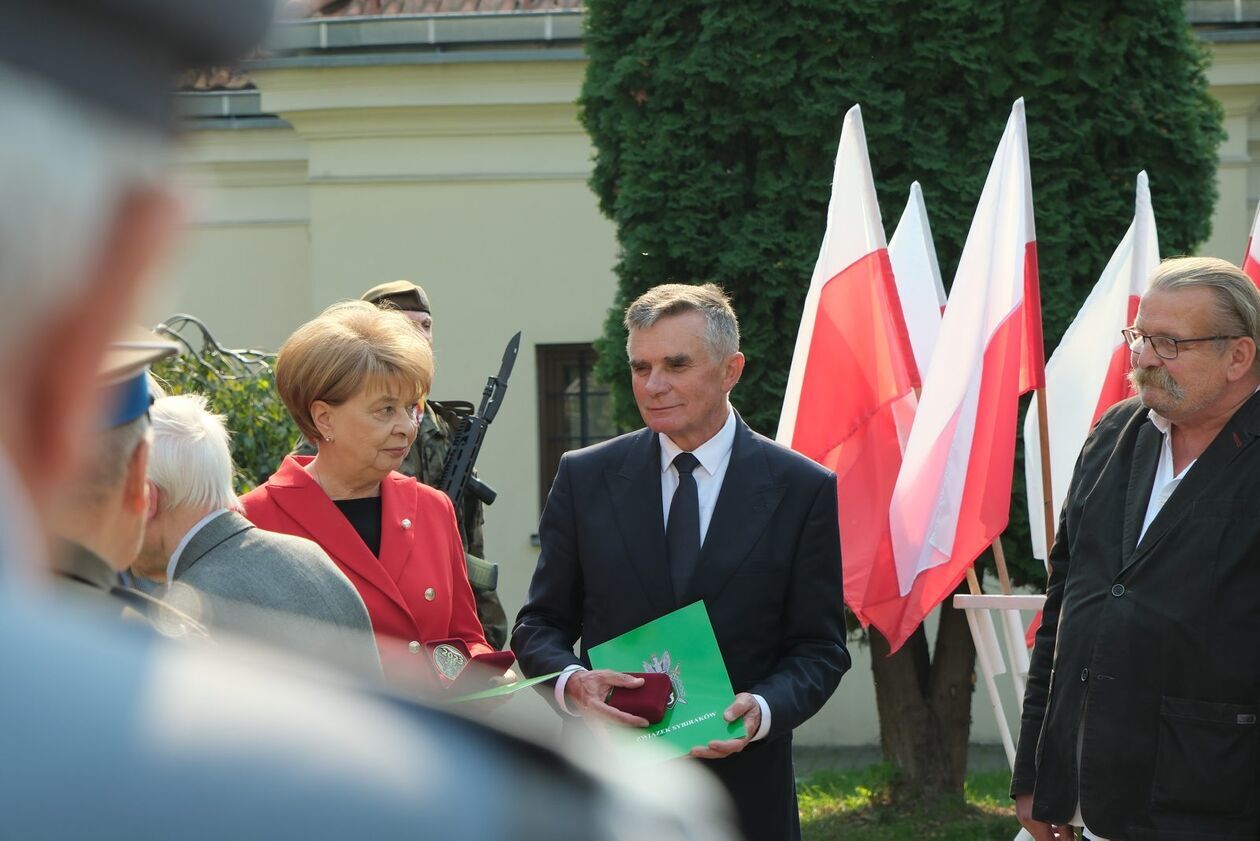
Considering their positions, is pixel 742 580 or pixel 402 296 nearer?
pixel 742 580

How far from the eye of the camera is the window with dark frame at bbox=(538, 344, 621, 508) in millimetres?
11297

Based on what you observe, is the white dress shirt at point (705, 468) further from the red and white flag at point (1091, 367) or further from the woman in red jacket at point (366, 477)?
the red and white flag at point (1091, 367)

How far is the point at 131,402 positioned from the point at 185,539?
1.78 m

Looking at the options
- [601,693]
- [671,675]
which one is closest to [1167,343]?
[671,675]

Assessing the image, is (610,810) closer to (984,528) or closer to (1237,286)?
(1237,286)

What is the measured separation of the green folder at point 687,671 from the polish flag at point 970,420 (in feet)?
5.32

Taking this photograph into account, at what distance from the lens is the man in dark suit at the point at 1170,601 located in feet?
11.0

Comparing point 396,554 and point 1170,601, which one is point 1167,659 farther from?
point 396,554

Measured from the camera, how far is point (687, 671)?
11.5 feet

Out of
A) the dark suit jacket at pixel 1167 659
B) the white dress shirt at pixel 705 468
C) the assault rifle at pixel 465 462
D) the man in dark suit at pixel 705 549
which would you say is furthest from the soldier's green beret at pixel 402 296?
the dark suit jacket at pixel 1167 659

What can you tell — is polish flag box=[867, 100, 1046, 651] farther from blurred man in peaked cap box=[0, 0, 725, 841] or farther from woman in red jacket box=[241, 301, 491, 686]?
blurred man in peaked cap box=[0, 0, 725, 841]

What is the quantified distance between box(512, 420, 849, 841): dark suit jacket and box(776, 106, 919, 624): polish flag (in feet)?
4.79

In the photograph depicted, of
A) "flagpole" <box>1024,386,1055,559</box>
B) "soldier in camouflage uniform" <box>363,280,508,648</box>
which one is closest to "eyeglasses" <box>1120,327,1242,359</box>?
"flagpole" <box>1024,386,1055,559</box>

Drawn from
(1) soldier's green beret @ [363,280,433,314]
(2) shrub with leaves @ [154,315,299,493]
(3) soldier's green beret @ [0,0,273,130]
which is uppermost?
(1) soldier's green beret @ [363,280,433,314]
